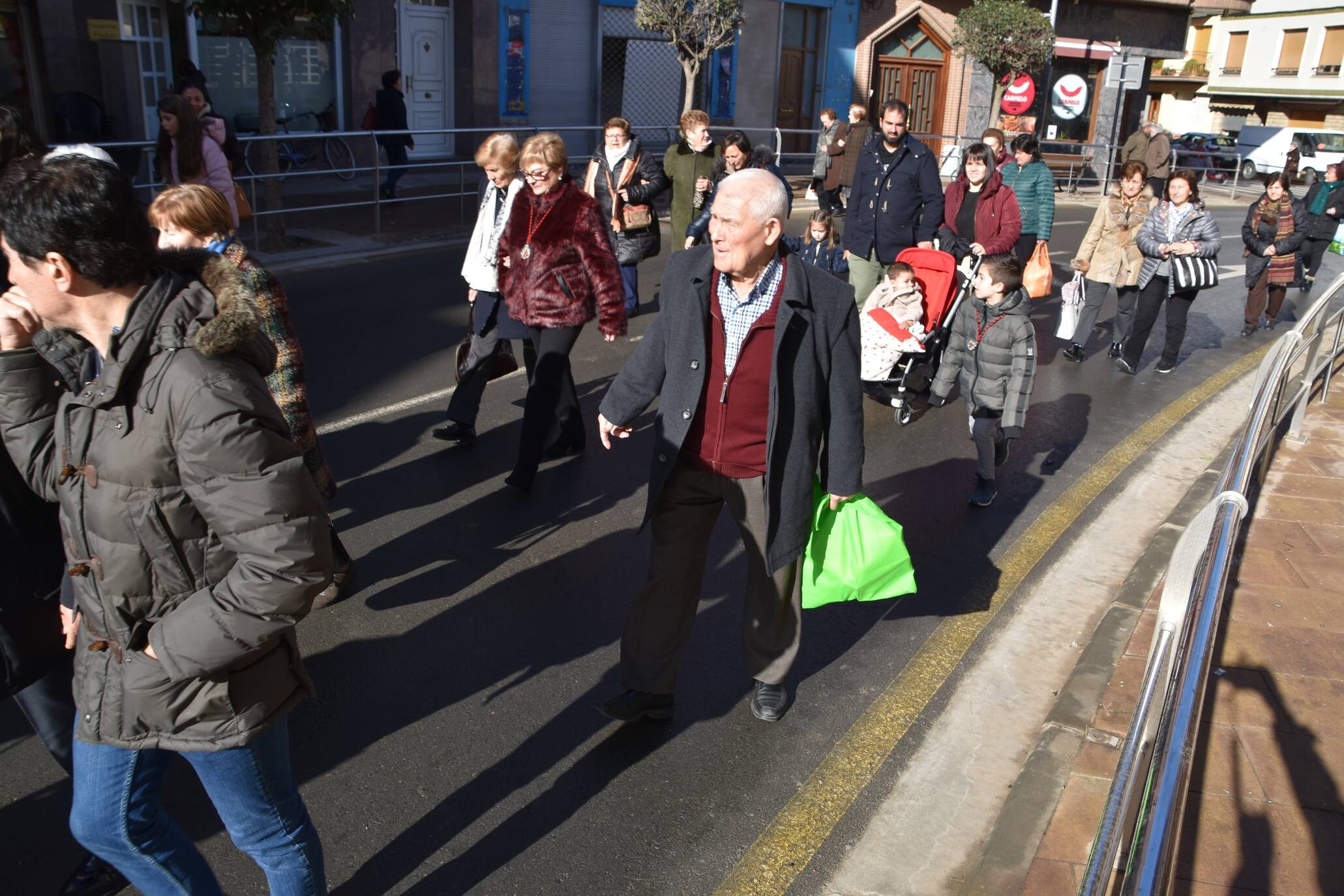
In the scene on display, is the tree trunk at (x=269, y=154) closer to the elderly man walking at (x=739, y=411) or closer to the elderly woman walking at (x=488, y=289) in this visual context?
the elderly woman walking at (x=488, y=289)

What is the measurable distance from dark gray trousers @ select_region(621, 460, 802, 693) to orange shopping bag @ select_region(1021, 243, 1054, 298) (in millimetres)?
5560

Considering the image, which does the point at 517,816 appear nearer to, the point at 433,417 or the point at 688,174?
the point at 433,417

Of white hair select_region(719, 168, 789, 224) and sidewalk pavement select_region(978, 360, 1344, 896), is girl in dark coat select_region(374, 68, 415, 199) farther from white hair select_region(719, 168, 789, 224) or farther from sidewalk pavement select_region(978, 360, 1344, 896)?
white hair select_region(719, 168, 789, 224)

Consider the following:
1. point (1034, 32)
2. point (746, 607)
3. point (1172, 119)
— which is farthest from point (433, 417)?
point (1172, 119)

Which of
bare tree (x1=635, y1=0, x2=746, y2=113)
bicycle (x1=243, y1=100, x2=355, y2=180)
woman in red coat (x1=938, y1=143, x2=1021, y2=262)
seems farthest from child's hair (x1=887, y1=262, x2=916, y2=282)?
bare tree (x1=635, y1=0, x2=746, y2=113)

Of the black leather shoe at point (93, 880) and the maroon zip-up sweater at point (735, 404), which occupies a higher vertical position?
the maroon zip-up sweater at point (735, 404)

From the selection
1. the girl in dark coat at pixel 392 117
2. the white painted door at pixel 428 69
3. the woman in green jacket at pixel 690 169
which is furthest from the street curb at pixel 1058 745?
the white painted door at pixel 428 69

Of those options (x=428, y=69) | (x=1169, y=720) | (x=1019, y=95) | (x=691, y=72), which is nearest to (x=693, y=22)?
(x=691, y=72)

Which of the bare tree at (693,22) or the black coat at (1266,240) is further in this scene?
the bare tree at (693,22)

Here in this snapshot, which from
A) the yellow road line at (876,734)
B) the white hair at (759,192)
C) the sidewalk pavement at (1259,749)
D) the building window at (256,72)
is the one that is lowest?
the yellow road line at (876,734)

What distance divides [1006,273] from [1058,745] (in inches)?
118

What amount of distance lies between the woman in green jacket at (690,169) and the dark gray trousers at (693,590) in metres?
6.16

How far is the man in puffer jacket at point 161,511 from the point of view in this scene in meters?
2.11

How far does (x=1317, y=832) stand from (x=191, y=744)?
10.6ft
